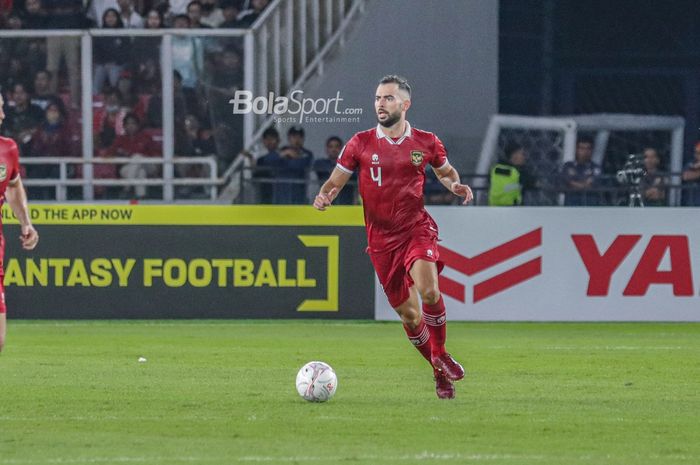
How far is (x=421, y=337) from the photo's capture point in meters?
10.5

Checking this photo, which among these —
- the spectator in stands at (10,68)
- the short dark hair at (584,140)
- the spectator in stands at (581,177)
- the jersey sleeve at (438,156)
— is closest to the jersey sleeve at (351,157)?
the jersey sleeve at (438,156)

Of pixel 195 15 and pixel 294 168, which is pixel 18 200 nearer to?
pixel 294 168

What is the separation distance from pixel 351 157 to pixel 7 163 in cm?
230

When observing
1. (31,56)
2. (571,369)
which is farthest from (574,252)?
(31,56)

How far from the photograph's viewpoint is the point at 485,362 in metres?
13.2

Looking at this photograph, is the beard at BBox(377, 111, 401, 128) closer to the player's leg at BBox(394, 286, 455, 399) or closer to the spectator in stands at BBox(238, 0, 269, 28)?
the player's leg at BBox(394, 286, 455, 399)

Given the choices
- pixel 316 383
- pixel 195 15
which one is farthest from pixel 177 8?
pixel 316 383

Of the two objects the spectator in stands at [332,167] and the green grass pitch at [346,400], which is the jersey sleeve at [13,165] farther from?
the spectator in stands at [332,167]

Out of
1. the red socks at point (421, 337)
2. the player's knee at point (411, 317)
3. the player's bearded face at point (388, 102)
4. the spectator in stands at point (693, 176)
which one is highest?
the player's bearded face at point (388, 102)

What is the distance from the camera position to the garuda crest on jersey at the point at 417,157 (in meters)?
10.3

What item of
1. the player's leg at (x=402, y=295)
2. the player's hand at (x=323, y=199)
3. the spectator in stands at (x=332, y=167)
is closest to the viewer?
the player's hand at (x=323, y=199)

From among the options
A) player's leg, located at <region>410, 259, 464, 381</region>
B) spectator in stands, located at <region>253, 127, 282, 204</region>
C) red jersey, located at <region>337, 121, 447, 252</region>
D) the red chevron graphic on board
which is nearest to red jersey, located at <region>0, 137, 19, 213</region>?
red jersey, located at <region>337, 121, 447, 252</region>

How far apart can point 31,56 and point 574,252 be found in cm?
677

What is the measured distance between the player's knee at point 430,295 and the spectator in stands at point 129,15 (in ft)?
30.8
